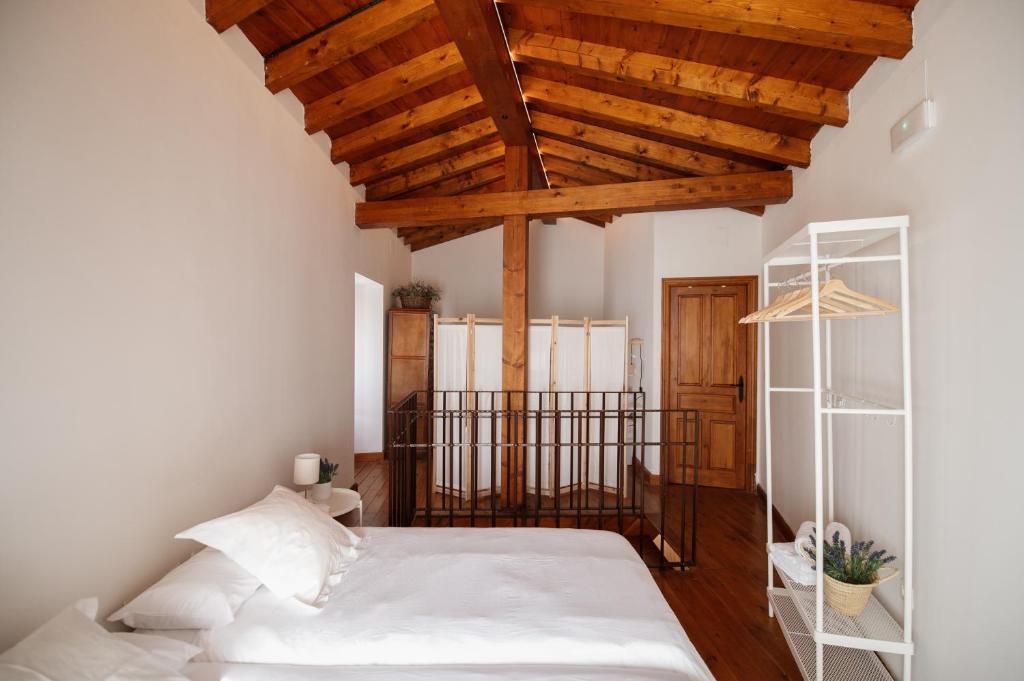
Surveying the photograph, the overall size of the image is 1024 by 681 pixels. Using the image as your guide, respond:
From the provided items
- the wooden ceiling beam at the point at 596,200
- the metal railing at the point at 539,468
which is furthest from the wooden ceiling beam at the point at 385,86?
the metal railing at the point at 539,468

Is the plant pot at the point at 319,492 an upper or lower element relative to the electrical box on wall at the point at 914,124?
lower

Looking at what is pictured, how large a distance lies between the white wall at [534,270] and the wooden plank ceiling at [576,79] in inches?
95.7

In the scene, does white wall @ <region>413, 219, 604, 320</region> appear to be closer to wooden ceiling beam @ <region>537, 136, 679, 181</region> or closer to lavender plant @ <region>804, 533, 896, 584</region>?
wooden ceiling beam @ <region>537, 136, 679, 181</region>

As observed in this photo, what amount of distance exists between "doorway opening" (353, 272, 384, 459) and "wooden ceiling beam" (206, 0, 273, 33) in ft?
11.1

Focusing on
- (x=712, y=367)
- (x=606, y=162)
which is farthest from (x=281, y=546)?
(x=712, y=367)

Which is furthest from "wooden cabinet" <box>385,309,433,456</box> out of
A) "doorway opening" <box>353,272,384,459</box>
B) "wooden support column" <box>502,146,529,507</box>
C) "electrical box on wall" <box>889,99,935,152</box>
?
"electrical box on wall" <box>889,99,935,152</box>

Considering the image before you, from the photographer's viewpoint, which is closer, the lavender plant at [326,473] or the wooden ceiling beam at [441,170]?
the lavender plant at [326,473]

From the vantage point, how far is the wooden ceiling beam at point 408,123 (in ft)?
11.0

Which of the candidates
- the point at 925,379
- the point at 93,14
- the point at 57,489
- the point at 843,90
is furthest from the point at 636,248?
the point at 57,489

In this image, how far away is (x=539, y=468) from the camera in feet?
11.1

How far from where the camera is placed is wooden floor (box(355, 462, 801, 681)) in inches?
84.1

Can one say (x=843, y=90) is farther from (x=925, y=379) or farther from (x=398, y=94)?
(x=398, y=94)

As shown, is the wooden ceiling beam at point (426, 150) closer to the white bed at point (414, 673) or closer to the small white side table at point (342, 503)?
the small white side table at point (342, 503)

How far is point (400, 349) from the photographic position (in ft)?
18.2
